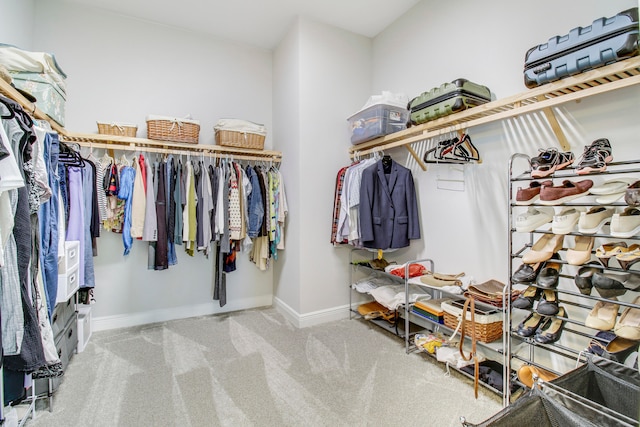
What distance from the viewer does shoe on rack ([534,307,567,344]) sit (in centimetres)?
156

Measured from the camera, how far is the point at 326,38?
10.3ft

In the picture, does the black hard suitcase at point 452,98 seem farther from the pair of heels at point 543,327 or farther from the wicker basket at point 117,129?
the wicker basket at point 117,129

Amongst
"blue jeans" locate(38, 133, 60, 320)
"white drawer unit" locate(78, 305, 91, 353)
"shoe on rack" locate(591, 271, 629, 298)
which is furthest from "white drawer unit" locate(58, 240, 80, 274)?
"shoe on rack" locate(591, 271, 629, 298)

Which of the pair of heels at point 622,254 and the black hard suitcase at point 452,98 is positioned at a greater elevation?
the black hard suitcase at point 452,98

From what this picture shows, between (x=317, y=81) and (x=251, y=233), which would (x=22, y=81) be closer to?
(x=251, y=233)

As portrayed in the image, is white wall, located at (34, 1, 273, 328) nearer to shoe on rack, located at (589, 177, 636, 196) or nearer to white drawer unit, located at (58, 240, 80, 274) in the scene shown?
white drawer unit, located at (58, 240, 80, 274)

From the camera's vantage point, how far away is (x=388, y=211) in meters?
2.76

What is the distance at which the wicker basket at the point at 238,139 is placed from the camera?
3.05 meters

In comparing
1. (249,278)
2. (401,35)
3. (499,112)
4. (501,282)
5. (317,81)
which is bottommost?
(249,278)

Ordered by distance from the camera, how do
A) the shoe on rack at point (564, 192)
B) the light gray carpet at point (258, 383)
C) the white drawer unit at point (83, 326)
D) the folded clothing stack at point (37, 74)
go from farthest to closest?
the white drawer unit at point (83, 326) → the folded clothing stack at point (37, 74) → the light gray carpet at point (258, 383) → the shoe on rack at point (564, 192)

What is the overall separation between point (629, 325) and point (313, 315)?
2270mm

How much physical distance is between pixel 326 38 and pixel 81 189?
2.54 m

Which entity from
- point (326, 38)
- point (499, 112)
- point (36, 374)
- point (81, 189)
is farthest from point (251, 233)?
point (499, 112)

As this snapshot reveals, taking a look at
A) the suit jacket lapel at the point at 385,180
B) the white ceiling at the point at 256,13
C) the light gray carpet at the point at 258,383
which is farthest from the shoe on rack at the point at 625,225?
the white ceiling at the point at 256,13
